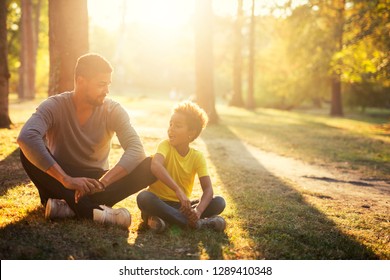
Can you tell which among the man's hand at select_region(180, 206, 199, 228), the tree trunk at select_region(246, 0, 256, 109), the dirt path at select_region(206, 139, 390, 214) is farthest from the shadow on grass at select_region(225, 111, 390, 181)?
the tree trunk at select_region(246, 0, 256, 109)

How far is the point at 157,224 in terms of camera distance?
4.14 metres

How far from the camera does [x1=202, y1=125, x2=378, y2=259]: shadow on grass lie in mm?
3951

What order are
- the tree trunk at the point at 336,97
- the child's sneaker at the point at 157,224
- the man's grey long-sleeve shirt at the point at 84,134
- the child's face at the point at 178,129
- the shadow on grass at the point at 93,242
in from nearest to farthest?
the shadow on grass at the point at 93,242 → the child's sneaker at the point at 157,224 → the man's grey long-sleeve shirt at the point at 84,134 → the child's face at the point at 178,129 → the tree trunk at the point at 336,97

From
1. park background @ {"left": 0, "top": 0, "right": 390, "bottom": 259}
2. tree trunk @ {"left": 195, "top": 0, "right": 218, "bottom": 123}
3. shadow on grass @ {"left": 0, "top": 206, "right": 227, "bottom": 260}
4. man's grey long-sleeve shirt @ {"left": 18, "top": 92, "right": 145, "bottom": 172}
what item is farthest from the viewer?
tree trunk @ {"left": 195, "top": 0, "right": 218, "bottom": 123}

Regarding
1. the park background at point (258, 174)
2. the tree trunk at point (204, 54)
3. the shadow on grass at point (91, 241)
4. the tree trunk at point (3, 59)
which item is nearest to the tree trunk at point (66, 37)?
the park background at point (258, 174)

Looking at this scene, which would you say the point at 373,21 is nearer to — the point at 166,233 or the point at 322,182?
the point at 322,182

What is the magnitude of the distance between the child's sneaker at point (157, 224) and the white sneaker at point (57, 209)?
814 millimetres

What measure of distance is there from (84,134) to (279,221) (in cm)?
245

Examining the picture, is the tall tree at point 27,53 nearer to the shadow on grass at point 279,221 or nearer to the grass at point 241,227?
the grass at point 241,227

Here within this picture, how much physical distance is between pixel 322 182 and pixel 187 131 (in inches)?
170

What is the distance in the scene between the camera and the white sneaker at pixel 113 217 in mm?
4156

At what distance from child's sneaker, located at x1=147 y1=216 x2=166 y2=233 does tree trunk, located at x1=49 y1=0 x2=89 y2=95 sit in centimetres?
517

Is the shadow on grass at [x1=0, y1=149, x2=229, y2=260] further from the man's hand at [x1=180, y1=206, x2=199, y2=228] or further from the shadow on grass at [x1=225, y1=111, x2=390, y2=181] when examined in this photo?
the shadow on grass at [x1=225, y1=111, x2=390, y2=181]
